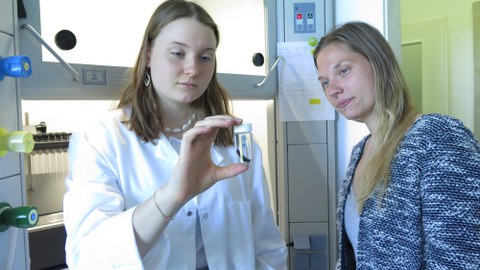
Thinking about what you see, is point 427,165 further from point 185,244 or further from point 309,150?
point 309,150

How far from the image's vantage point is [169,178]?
0.87m

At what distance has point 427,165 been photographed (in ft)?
2.66

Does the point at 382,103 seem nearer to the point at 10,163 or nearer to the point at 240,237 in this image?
the point at 240,237

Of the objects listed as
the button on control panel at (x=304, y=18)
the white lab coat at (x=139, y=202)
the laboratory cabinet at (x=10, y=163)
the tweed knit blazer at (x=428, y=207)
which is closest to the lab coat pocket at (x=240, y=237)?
the white lab coat at (x=139, y=202)

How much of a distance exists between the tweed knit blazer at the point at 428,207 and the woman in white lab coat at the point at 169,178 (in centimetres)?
29

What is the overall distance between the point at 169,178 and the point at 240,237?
25cm

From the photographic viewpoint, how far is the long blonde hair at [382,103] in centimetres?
91

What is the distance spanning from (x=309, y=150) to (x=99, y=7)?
97 centimetres

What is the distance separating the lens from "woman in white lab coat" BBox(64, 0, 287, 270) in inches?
28.0

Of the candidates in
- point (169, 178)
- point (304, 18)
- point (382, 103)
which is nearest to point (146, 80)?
point (169, 178)

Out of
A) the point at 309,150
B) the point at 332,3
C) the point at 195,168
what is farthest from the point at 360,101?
the point at 332,3

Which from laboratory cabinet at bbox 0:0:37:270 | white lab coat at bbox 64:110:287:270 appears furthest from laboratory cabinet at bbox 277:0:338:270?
laboratory cabinet at bbox 0:0:37:270

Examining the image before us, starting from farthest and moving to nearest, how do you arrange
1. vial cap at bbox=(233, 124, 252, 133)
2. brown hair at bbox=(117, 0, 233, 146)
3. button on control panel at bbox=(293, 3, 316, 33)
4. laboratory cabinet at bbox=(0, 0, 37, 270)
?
button on control panel at bbox=(293, 3, 316, 33) < brown hair at bbox=(117, 0, 233, 146) < vial cap at bbox=(233, 124, 252, 133) < laboratory cabinet at bbox=(0, 0, 37, 270)

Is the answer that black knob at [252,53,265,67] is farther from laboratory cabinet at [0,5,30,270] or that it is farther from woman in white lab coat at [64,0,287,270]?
laboratory cabinet at [0,5,30,270]
